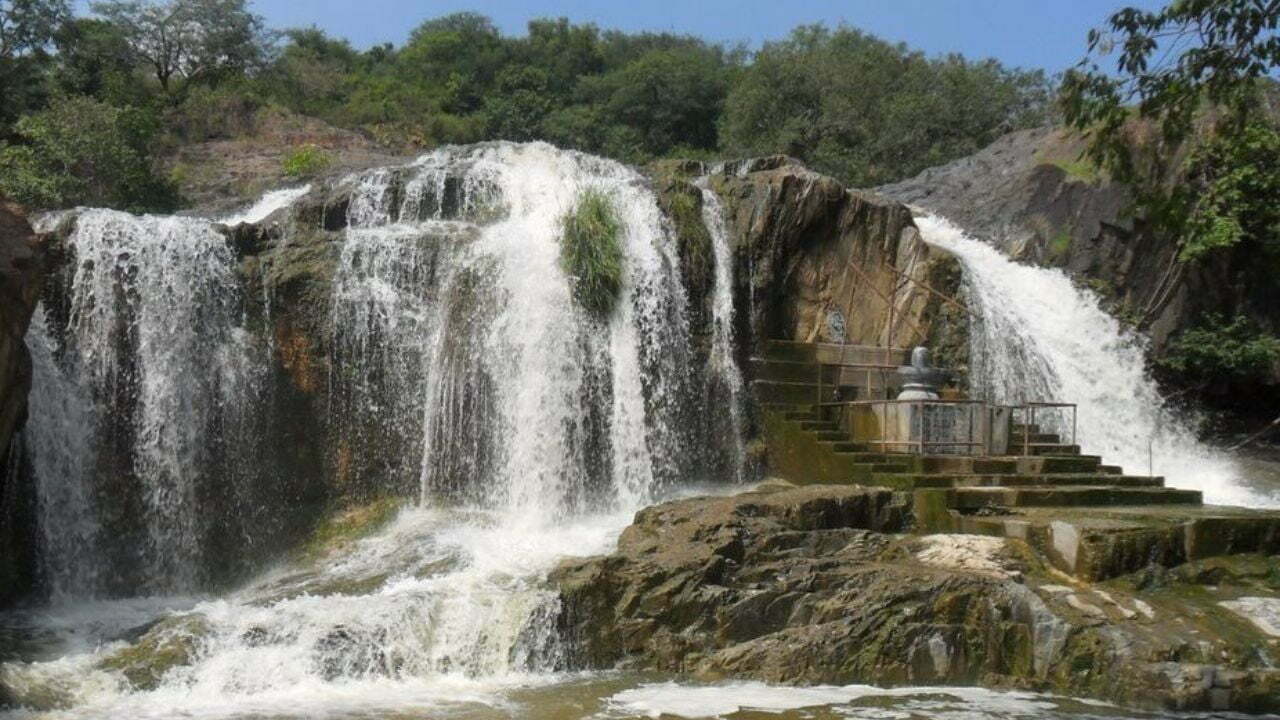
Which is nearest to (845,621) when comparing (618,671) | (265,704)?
(618,671)

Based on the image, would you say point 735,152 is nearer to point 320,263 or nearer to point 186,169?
point 186,169

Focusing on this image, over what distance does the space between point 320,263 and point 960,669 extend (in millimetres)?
9494

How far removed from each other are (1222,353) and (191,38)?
28396 mm

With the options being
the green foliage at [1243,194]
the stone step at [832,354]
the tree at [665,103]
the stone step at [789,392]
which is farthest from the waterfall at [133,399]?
the tree at [665,103]

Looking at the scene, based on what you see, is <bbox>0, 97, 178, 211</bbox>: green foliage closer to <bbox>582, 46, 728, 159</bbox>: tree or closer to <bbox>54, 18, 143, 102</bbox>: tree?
<bbox>54, 18, 143, 102</bbox>: tree

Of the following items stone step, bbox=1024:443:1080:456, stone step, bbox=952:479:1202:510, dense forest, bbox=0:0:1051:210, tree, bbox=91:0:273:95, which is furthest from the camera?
tree, bbox=91:0:273:95

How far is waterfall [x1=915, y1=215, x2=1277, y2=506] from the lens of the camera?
64.0 feet

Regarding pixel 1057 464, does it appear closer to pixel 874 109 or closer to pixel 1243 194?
pixel 1243 194

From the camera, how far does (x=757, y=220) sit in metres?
17.8

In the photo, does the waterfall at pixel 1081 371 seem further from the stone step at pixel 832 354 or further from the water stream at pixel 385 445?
the water stream at pixel 385 445

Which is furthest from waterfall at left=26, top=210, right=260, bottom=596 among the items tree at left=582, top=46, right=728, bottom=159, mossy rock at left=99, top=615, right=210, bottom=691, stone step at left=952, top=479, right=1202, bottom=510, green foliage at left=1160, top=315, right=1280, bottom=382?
tree at left=582, top=46, right=728, bottom=159

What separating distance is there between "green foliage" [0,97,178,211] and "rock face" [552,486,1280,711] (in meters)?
16.0

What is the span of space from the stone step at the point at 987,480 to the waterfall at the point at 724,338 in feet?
7.37

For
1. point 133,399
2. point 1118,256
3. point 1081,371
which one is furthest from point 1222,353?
point 133,399
